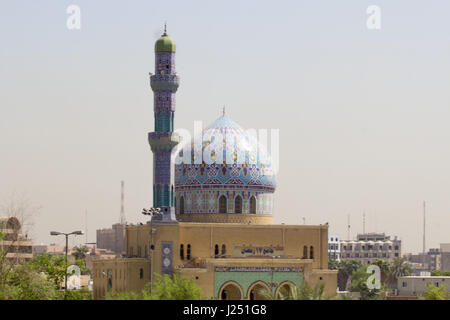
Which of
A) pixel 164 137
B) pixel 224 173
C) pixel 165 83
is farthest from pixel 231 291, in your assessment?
pixel 165 83

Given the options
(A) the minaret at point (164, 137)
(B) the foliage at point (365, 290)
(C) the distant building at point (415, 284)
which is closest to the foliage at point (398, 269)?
(C) the distant building at point (415, 284)

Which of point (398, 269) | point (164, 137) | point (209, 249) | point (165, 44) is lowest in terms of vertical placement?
point (398, 269)

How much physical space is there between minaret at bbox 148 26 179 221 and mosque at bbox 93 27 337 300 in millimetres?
59

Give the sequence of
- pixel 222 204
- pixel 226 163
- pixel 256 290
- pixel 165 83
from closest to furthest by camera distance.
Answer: pixel 256 290 < pixel 165 83 < pixel 222 204 < pixel 226 163

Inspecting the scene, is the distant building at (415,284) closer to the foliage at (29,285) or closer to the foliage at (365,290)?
the foliage at (365,290)

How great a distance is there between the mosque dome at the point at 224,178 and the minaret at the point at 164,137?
4.41 metres

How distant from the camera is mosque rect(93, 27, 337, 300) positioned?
6556cm

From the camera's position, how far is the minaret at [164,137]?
218 ft

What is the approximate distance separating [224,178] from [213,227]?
12.9 feet

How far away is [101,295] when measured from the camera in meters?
68.6

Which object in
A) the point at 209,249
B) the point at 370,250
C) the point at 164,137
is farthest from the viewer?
the point at 370,250

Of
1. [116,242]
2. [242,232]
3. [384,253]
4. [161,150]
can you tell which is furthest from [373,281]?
[116,242]

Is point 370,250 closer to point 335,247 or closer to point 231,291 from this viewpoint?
point 335,247

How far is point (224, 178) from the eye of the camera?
232 feet
